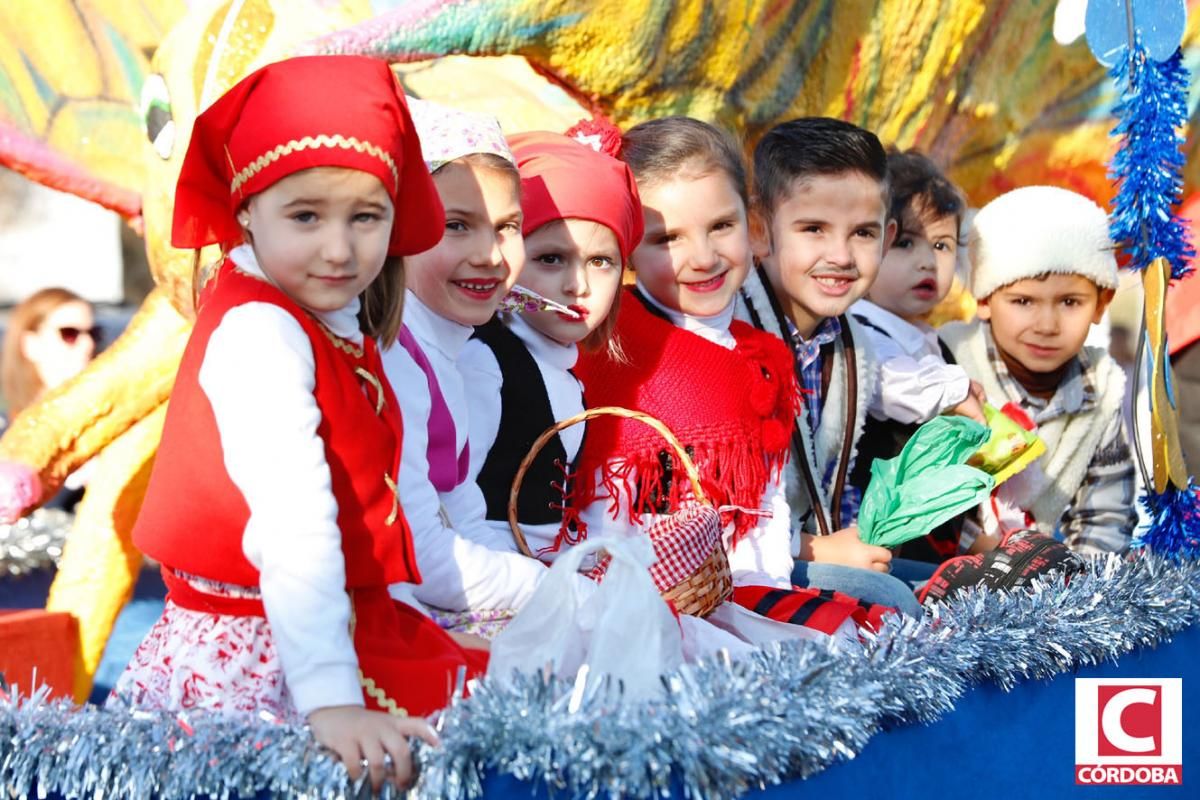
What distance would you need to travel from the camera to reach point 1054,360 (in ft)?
9.05

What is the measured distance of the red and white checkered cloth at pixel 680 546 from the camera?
1754 mm

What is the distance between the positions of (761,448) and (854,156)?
0.55m

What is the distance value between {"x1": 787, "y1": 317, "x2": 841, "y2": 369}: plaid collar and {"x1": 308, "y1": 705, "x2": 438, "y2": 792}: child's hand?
4.34ft

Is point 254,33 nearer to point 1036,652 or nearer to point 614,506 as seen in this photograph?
point 614,506

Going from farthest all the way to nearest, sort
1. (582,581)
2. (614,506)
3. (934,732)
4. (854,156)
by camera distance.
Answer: (854,156) → (614,506) → (934,732) → (582,581)

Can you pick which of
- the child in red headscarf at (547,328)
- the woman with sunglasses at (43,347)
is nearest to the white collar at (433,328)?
the child in red headscarf at (547,328)

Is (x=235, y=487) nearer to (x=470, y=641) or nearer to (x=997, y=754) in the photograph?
(x=470, y=641)

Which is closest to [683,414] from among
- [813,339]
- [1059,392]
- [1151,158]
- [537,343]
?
[537,343]

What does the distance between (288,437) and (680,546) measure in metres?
0.60

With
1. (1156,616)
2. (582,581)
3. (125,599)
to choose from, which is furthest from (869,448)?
(125,599)

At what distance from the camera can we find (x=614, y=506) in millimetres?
2082

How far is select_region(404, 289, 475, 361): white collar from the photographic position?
1.79 m

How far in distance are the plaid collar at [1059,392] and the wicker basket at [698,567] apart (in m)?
1.13

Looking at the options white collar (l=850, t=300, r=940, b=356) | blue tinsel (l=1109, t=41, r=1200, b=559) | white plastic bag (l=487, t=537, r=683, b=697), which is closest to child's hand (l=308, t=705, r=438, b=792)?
white plastic bag (l=487, t=537, r=683, b=697)
